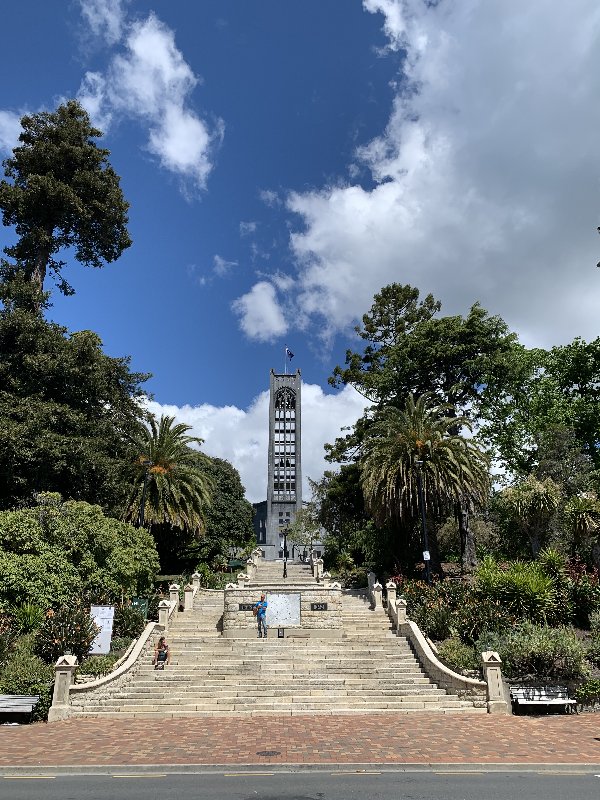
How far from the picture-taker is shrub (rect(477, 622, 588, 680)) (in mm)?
15617

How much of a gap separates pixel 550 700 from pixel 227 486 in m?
49.7

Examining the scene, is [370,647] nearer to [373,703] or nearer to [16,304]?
[373,703]

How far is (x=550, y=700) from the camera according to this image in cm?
1465

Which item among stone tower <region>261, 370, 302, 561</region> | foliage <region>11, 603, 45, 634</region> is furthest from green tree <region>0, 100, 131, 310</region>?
stone tower <region>261, 370, 302, 561</region>

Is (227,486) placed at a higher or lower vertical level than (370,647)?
higher

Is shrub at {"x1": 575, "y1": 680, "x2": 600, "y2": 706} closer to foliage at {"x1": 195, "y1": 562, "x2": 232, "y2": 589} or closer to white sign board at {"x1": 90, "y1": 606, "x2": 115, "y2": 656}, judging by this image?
white sign board at {"x1": 90, "y1": 606, "x2": 115, "y2": 656}

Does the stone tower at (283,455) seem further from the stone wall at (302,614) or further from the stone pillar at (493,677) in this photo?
the stone pillar at (493,677)

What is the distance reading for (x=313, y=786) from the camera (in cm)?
878

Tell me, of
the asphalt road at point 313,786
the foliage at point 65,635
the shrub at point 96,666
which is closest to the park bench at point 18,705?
the shrub at point 96,666

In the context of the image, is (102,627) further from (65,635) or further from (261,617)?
(261,617)

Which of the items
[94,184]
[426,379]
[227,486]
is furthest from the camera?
[227,486]

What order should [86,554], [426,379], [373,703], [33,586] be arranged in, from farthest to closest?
[426,379] < [86,554] < [33,586] < [373,703]

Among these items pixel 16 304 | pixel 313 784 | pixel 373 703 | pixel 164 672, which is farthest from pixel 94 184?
pixel 313 784

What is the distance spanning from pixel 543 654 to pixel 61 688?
Answer: 1361 cm
